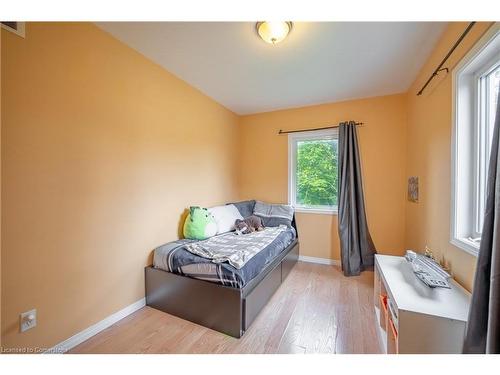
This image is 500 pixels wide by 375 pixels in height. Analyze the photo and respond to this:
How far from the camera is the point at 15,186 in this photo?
1164mm

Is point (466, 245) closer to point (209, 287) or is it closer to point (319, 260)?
point (209, 287)

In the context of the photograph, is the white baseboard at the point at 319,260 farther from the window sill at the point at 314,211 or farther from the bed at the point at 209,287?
the bed at the point at 209,287

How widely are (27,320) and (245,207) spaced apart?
247 centimetres

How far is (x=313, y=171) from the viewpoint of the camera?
3186 millimetres

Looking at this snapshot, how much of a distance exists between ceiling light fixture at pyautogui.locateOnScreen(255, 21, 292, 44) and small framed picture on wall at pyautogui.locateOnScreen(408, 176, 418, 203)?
208cm

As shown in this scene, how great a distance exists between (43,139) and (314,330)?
2443 millimetres

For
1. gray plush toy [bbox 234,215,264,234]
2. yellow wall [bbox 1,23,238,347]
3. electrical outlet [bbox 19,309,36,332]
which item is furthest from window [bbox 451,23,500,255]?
electrical outlet [bbox 19,309,36,332]

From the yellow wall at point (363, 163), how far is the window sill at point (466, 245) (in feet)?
4.76

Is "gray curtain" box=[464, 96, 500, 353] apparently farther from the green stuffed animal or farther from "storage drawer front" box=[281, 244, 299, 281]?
the green stuffed animal

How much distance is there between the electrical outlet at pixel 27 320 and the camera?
1.20 m

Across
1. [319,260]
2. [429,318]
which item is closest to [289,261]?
[319,260]

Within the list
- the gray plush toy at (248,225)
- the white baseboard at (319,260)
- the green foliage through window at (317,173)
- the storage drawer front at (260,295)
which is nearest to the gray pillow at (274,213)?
the gray plush toy at (248,225)

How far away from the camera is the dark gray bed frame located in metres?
1.51
